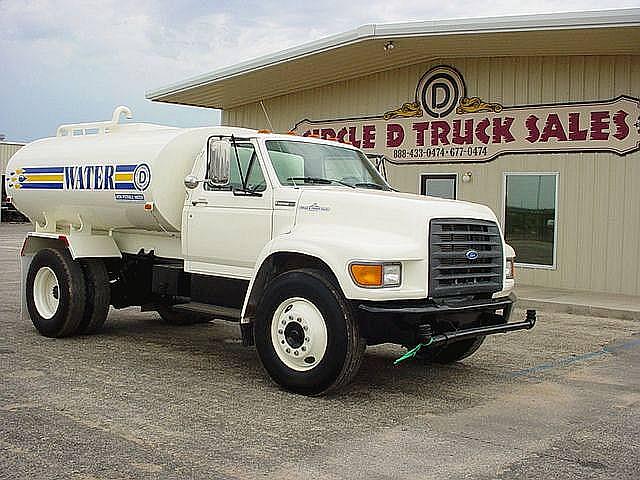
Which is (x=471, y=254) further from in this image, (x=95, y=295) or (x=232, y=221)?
(x=95, y=295)

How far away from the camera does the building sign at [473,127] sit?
14.8 meters

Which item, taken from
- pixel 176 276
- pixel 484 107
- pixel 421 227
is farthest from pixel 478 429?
pixel 484 107

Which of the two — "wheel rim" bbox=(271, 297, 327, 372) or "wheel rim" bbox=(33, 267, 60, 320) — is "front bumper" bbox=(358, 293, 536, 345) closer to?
"wheel rim" bbox=(271, 297, 327, 372)

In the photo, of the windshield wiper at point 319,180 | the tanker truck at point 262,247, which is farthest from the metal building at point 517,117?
the windshield wiper at point 319,180

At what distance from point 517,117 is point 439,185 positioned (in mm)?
2102

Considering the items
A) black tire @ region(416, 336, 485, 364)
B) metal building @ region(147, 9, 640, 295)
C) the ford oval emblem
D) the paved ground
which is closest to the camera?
the paved ground

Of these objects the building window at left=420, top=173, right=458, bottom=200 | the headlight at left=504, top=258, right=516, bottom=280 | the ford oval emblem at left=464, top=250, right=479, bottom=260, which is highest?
the building window at left=420, top=173, right=458, bottom=200

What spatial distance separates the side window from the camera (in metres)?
8.39

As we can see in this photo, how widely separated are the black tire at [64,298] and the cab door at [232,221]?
1770 mm

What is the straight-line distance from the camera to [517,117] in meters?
15.9

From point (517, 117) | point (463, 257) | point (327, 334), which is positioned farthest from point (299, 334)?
point (517, 117)

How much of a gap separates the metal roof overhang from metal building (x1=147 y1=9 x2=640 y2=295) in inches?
1.1

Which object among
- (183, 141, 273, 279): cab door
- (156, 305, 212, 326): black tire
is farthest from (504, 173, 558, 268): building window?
(183, 141, 273, 279): cab door

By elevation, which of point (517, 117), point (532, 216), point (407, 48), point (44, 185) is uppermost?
point (407, 48)
